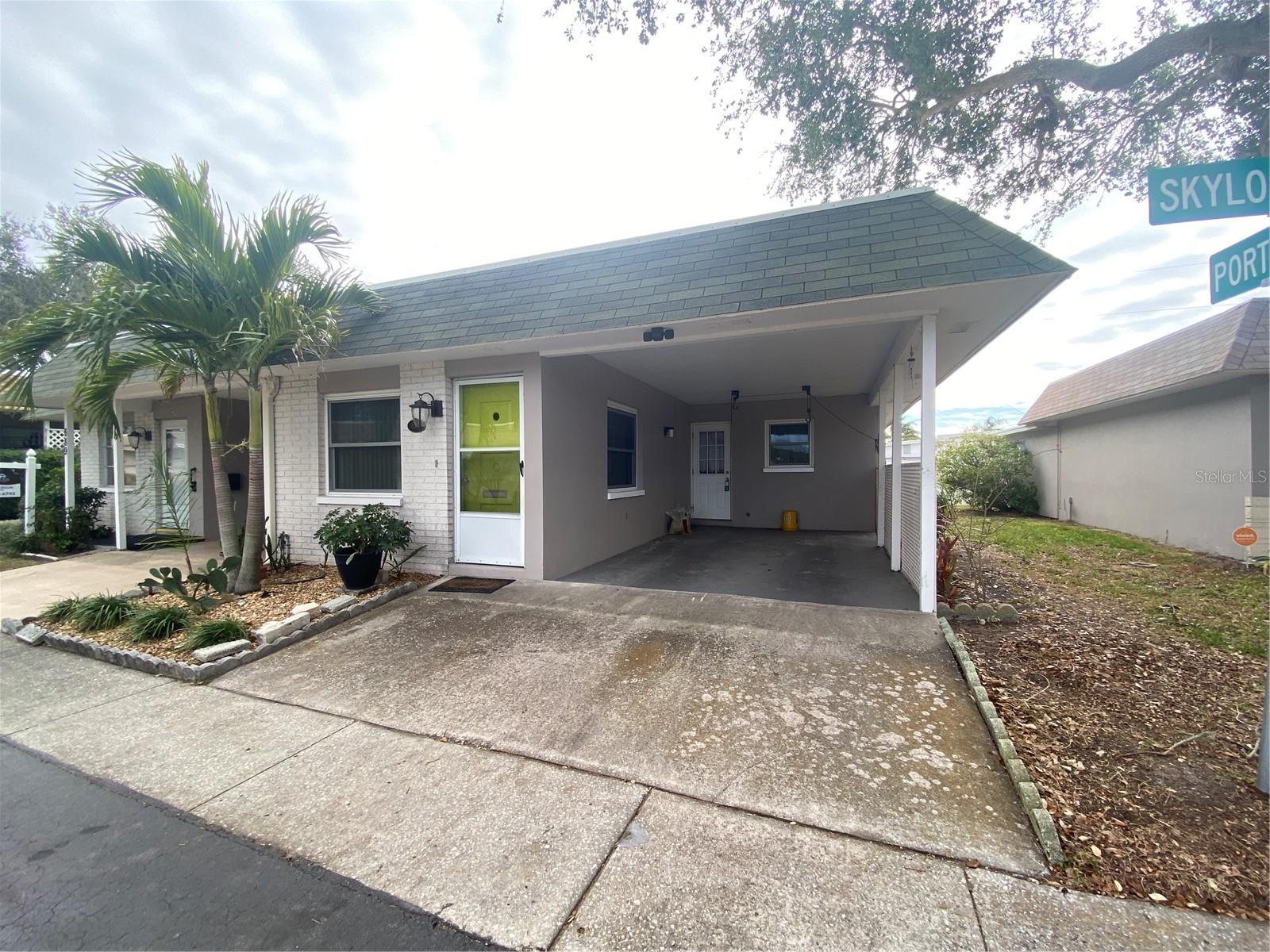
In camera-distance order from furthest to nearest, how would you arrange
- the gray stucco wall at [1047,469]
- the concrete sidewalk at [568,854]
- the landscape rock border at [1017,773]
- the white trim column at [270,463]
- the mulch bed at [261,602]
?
the gray stucco wall at [1047,469]
the white trim column at [270,463]
the mulch bed at [261,602]
the landscape rock border at [1017,773]
the concrete sidewalk at [568,854]

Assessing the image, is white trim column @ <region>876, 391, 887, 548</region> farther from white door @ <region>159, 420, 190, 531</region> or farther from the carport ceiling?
white door @ <region>159, 420, 190, 531</region>

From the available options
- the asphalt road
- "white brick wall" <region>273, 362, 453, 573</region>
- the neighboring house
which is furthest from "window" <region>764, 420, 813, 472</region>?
the asphalt road

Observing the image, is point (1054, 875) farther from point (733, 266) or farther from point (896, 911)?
point (733, 266)

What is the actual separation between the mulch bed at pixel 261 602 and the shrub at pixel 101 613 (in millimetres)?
71

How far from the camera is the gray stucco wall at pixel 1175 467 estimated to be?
7543mm

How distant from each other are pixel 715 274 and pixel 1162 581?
6650 mm

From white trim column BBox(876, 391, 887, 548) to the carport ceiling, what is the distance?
0.48 metres

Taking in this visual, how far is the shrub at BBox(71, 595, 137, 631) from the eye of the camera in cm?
475

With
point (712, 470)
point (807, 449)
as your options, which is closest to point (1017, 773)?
point (807, 449)

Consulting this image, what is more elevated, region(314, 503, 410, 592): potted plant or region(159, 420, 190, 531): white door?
region(159, 420, 190, 531): white door

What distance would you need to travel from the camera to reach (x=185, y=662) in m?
3.94

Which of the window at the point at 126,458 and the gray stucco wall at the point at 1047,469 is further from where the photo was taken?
the gray stucco wall at the point at 1047,469

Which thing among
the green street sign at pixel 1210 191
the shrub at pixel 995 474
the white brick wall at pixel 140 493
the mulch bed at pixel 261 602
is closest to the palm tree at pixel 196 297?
the mulch bed at pixel 261 602

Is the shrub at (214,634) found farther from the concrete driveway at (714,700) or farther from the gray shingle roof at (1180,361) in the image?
the gray shingle roof at (1180,361)
